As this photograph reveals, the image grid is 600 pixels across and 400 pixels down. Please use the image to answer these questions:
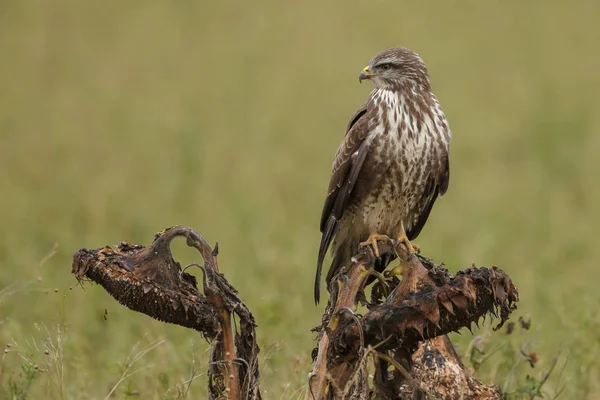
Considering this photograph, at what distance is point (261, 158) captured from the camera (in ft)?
36.9

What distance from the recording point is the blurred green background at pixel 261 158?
19.7 ft

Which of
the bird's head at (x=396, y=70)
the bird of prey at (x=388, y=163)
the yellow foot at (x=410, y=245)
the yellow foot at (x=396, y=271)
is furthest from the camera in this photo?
the bird's head at (x=396, y=70)

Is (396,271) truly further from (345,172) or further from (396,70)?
(396,70)

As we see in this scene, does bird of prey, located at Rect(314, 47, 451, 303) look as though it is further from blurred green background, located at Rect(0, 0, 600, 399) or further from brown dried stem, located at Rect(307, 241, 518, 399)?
brown dried stem, located at Rect(307, 241, 518, 399)

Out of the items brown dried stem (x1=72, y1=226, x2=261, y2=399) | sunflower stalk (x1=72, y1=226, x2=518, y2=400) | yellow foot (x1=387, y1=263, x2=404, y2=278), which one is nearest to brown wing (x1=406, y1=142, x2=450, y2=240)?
yellow foot (x1=387, y1=263, x2=404, y2=278)

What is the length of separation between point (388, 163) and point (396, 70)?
563 millimetres

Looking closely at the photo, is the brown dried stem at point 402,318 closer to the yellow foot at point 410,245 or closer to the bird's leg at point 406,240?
the yellow foot at point 410,245

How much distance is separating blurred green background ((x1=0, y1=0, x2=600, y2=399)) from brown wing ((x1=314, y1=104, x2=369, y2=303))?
1.92 feet

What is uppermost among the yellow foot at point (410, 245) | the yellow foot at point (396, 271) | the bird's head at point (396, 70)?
the bird's head at point (396, 70)

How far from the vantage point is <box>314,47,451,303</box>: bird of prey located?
521 cm

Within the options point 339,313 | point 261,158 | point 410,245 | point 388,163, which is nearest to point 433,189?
point 388,163

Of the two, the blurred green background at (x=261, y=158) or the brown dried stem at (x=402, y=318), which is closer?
the brown dried stem at (x=402, y=318)

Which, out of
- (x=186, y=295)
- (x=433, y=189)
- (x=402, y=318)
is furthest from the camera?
(x=433, y=189)

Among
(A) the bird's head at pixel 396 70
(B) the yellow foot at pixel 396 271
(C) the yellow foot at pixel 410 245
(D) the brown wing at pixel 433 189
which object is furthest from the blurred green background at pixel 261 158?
(A) the bird's head at pixel 396 70
